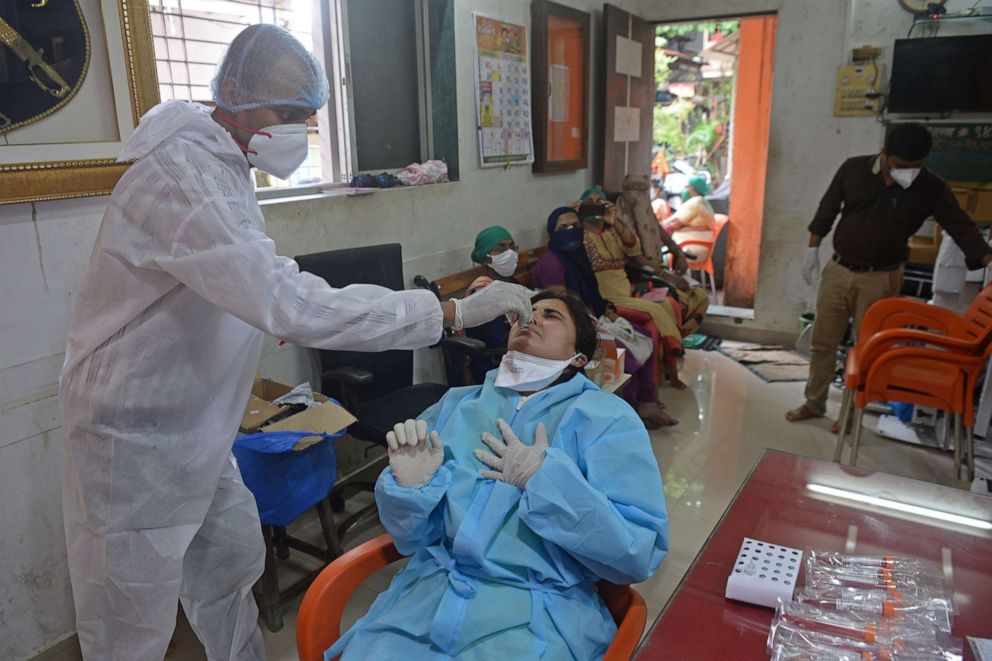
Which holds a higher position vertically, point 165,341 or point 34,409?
point 165,341

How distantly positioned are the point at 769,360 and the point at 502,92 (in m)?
2.60

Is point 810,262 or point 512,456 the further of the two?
point 810,262

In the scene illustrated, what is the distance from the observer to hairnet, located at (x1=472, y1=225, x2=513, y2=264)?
133 inches

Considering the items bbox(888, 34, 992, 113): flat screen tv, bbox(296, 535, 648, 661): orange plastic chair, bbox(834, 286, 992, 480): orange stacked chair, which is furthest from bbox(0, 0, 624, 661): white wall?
bbox(888, 34, 992, 113): flat screen tv

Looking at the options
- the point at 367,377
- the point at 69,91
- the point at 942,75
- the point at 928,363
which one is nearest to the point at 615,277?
the point at 928,363

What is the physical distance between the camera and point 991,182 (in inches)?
160

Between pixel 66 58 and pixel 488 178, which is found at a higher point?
pixel 66 58

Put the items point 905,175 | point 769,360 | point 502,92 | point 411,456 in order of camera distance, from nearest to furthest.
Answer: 1. point 411,456
2. point 905,175
3. point 502,92
4. point 769,360

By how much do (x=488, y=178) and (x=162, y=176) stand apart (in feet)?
8.14

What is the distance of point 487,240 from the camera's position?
11.1 ft

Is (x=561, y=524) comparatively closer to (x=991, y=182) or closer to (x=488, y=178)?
(x=488, y=178)

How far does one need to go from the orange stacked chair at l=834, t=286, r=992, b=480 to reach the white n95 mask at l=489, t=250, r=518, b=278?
1602mm

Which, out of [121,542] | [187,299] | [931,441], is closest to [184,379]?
[187,299]

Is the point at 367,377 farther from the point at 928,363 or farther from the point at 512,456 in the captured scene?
the point at 928,363
